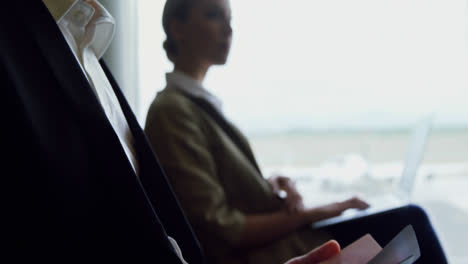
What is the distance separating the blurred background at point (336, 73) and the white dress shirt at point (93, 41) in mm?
649

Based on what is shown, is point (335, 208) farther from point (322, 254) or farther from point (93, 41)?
point (93, 41)

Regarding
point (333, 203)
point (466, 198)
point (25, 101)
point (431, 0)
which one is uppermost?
point (431, 0)

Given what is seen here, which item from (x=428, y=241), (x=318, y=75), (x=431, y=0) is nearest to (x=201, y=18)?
(x=428, y=241)

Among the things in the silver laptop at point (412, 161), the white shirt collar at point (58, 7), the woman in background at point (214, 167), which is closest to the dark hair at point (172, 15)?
the woman in background at point (214, 167)

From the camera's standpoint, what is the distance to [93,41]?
586mm

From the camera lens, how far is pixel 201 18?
91 cm

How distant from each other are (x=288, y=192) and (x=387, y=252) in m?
0.43

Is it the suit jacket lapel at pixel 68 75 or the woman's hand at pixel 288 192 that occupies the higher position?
the suit jacket lapel at pixel 68 75

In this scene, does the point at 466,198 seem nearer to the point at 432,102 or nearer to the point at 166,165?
the point at 432,102

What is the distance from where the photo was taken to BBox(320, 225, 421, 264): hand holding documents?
486mm

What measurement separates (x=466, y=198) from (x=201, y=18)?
184 centimetres

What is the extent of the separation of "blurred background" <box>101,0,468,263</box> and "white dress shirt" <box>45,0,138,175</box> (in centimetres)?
65

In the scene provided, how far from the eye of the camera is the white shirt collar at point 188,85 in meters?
0.87

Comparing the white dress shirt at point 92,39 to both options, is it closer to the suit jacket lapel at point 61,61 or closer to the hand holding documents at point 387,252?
the suit jacket lapel at point 61,61
